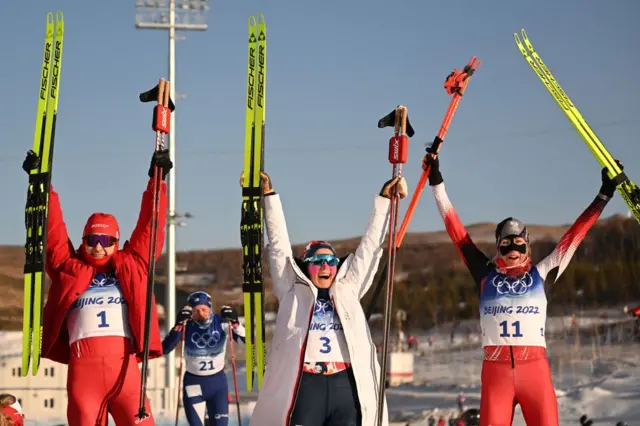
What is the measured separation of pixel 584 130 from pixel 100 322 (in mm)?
3279

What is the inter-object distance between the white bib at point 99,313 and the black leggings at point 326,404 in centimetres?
100

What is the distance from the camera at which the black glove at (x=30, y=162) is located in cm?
620

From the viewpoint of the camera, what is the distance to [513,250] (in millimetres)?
6395

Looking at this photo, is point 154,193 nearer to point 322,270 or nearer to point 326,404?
point 322,270

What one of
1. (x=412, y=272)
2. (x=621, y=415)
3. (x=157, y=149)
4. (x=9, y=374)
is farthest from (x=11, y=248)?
(x=157, y=149)

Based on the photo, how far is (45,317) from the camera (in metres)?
5.80

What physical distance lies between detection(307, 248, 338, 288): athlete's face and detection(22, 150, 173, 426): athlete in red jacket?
800 mm

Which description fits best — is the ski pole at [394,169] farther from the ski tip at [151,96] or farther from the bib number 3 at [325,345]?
the ski tip at [151,96]

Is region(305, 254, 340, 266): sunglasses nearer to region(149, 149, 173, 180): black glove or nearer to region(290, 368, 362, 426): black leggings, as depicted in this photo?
region(290, 368, 362, 426): black leggings

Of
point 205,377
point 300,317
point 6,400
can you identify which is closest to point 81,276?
point 300,317

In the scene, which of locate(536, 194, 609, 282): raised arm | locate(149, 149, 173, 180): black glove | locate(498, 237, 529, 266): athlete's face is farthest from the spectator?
locate(536, 194, 609, 282): raised arm

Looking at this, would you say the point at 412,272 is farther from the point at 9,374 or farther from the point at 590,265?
the point at 9,374

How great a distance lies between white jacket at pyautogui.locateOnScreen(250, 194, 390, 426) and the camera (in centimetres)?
537

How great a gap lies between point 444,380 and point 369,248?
1709 centimetres
